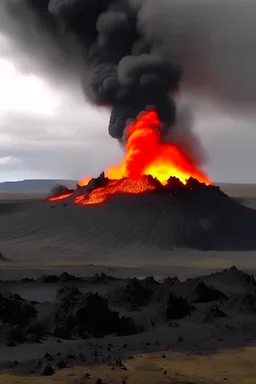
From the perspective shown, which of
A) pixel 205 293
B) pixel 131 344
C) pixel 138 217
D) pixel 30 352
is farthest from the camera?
pixel 138 217

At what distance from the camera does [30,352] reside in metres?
20.1

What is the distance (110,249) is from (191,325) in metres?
28.9

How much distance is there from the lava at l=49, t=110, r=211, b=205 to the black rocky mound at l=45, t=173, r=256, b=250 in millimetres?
983

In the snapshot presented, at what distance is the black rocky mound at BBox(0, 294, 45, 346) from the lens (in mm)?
21188

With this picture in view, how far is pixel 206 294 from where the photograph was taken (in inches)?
1144

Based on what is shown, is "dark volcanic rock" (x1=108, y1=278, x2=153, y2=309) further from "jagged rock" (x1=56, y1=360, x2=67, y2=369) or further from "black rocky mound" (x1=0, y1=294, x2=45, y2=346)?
"jagged rock" (x1=56, y1=360, x2=67, y2=369)

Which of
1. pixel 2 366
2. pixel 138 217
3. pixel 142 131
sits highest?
pixel 142 131

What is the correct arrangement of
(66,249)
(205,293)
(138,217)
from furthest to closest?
(138,217) → (66,249) → (205,293)

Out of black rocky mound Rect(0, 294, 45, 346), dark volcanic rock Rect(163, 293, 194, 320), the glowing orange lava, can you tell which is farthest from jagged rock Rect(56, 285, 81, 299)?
the glowing orange lava

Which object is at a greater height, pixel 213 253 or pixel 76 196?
pixel 76 196

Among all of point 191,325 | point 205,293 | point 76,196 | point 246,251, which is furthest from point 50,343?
point 76,196

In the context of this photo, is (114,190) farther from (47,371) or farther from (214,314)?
(47,371)

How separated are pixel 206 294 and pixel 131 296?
3.92 meters

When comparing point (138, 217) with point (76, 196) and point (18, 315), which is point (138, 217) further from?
point (18, 315)
